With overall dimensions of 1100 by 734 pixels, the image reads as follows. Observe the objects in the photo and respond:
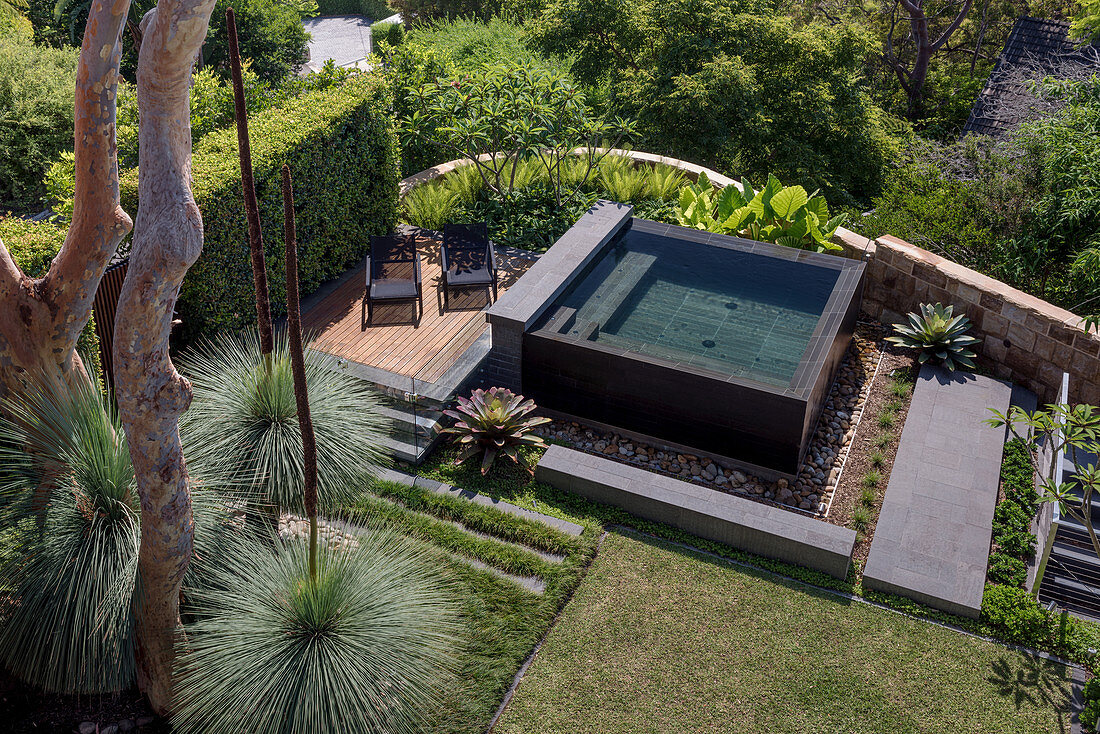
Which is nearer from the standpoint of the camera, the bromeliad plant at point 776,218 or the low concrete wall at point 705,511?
the low concrete wall at point 705,511

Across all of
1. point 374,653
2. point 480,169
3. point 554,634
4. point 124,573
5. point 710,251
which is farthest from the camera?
point 480,169

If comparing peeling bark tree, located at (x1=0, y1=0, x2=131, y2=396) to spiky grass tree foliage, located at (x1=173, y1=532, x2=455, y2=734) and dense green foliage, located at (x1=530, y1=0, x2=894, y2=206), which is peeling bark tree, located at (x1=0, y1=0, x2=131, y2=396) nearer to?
spiky grass tree foliage, located at (x1=173, y1=532, x2=455, y2=734)

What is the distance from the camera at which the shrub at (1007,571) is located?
678cm

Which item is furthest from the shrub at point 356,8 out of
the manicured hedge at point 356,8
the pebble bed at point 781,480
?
the pebble bed at point 781,480

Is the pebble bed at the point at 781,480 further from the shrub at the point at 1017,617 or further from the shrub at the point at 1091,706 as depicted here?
the shrub at the point at 1091,706

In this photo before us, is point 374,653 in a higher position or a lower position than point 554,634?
higher

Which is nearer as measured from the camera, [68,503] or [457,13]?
[68,503]

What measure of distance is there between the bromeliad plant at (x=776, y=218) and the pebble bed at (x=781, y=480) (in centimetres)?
197

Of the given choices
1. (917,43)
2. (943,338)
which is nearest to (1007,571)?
(943,338)

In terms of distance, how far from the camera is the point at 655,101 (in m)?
13.3

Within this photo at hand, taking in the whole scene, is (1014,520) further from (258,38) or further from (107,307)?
(258,38)

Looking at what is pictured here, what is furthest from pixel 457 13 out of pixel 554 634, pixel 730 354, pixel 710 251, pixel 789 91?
pixel 554 634

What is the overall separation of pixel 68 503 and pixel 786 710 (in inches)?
192

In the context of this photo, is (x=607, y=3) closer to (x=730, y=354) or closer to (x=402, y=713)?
(x=730, y=354)
